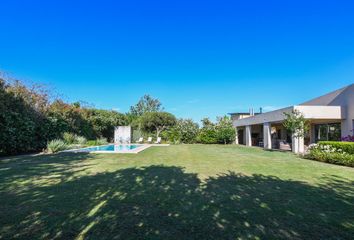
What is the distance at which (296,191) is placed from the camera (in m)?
5.29

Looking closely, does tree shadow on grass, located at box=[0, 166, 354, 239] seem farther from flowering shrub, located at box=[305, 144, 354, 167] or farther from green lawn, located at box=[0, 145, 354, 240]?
flowering shrub, located at box=[305, 144, 354, 167]

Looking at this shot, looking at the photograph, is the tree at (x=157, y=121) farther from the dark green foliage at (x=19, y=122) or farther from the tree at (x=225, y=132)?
the dark green foliage at (x=19, y=122)

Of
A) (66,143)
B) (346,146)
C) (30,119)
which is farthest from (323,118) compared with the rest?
(30,119)

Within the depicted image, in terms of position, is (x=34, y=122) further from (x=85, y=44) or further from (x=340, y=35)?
(x=340, y=35)

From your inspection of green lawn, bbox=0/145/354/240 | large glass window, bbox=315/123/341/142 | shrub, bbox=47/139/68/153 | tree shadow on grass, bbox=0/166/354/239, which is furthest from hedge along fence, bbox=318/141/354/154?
shrub, bbox=47/139/68/153

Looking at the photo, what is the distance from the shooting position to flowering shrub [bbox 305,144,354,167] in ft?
32.3

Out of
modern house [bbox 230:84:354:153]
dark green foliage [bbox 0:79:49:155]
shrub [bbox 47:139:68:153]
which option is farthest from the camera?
A: modern house [bbox 230:84:354:153]

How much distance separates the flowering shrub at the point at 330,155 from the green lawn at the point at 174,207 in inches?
152

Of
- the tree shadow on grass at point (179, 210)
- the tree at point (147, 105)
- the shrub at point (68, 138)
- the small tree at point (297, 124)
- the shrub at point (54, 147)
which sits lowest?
the tree shadow on grass at point (179, 210)

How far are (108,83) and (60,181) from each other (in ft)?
76.4

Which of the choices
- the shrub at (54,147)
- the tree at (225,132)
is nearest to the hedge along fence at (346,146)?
the shrub at (54,147)

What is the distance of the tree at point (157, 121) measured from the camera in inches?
1318

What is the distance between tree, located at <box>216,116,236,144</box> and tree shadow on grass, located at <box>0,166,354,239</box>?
21891 millimetres

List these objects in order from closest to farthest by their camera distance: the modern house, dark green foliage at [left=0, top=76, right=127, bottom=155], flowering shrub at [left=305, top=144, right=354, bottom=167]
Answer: flowering shrub at [left=305, top=144, right=354, bottom=167]
dark green foliage at [left=0, top=76, right=127, bottom=155]
the modern house
